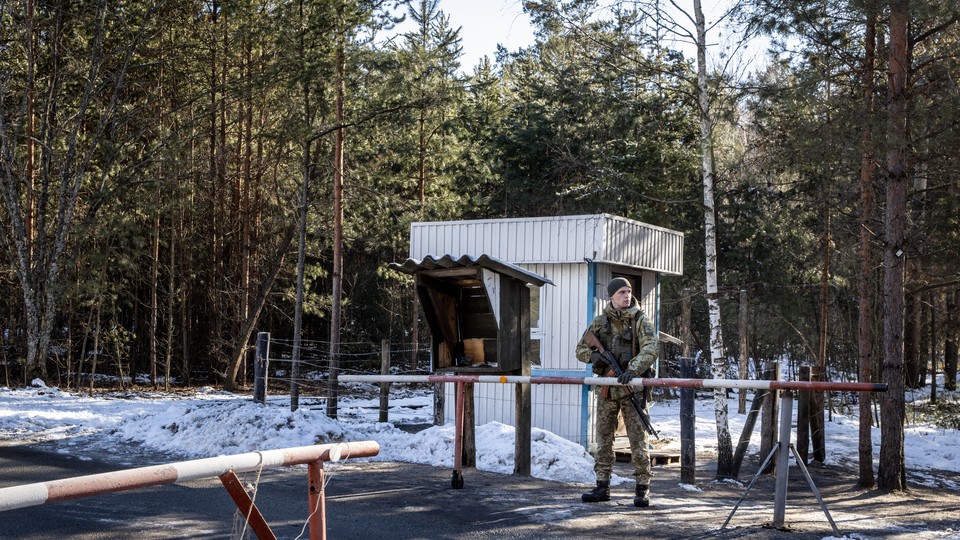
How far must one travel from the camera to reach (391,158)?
81.0 feet

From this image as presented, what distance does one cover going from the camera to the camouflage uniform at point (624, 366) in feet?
29.0

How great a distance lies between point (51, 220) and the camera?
23.3 m

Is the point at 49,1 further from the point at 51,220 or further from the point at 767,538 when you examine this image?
the point at 767,538

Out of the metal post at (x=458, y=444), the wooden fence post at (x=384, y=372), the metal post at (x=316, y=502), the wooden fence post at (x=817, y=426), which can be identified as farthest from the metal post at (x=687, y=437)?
the metal post at (x=316, y=502)

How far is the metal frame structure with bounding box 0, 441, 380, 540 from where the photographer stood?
9.65 feet

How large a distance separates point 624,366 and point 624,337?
0.28 metres

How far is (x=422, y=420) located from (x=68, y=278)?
10.7 meters

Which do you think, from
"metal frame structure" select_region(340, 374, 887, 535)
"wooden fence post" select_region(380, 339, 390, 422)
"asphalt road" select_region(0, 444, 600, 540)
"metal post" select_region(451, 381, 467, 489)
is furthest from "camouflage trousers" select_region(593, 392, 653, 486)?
"wooden fence post" select_region(380, 339, 390, 422)

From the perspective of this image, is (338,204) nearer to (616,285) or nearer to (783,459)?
(616,285)

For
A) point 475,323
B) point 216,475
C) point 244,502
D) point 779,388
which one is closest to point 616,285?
point 779,388

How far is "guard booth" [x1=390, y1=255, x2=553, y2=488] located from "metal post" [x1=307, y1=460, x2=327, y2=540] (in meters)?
5.55

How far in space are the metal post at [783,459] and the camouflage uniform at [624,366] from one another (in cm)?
127

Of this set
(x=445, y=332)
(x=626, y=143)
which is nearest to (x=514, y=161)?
(x=626, y=143)

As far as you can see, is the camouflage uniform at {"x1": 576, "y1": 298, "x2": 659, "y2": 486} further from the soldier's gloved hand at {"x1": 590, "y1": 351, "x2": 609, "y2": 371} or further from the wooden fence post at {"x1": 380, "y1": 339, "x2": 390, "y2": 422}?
the wooden fence post at {"x1": 380, "y1": 339, "x2": 390, "y2": 422}
